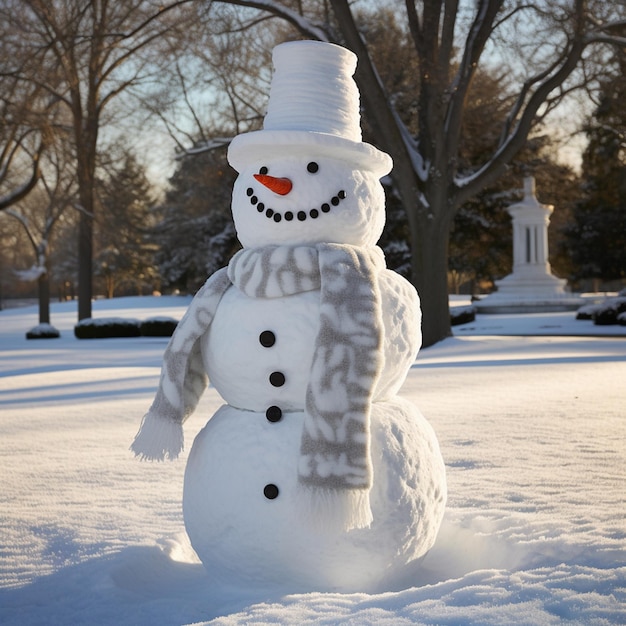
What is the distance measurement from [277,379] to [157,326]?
65.9 ft

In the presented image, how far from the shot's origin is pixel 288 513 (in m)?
3.41

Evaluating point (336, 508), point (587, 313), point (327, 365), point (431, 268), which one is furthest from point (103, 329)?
point (336, 508)

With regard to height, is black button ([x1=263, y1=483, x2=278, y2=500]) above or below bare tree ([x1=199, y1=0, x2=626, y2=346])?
below

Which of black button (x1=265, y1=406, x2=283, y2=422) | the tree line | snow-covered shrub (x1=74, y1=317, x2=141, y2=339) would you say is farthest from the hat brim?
snow-covered shrub (x1=74, y1=317, x2=141, y2=339)

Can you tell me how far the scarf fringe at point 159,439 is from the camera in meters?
3.77

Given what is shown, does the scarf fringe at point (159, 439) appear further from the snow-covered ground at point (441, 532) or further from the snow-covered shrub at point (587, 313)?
the snow-covered shrub at point (587, 313)

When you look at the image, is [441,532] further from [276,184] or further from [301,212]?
[276,184]

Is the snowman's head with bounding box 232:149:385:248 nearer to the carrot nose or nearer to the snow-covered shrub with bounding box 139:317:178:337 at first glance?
the carrot nose

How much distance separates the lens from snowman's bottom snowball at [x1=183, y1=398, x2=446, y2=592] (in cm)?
343

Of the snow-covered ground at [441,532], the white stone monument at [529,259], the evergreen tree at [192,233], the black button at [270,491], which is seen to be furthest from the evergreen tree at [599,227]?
the black button at [270,491]

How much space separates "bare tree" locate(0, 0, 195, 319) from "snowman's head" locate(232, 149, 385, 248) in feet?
A: 39.0

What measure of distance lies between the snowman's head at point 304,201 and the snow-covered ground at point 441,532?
5.20 ft

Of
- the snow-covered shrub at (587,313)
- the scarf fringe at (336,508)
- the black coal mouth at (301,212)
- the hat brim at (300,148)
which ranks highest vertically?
the hat brim at (300,148)

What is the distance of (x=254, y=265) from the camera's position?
362cm
